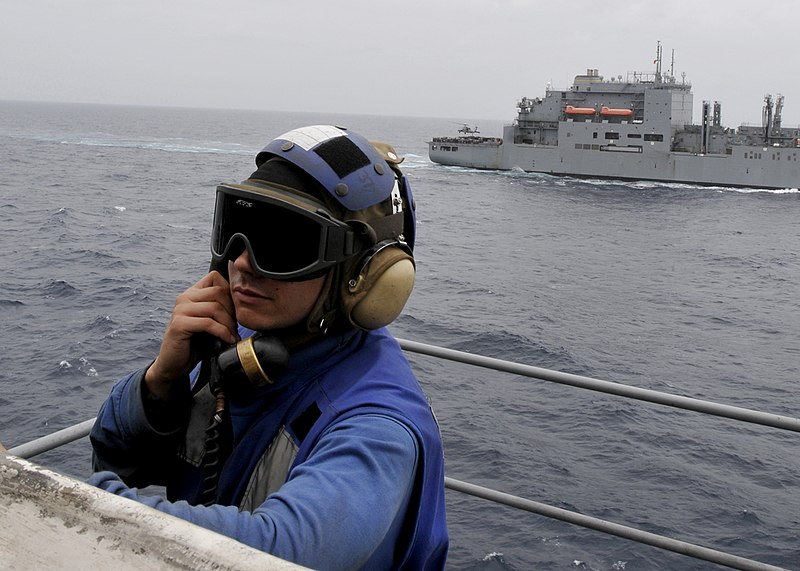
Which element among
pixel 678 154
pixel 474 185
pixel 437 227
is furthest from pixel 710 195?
pixel 437 227

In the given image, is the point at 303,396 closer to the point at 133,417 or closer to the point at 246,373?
the point at 246,373

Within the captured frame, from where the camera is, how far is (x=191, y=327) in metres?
1.52

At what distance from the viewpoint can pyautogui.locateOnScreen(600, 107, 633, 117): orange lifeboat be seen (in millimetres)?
59312

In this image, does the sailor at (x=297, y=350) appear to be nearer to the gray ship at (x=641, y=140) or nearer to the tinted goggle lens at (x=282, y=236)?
the tinted goggle lens at (x=282, y=236)

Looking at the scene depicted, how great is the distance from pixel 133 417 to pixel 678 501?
36.8 feet

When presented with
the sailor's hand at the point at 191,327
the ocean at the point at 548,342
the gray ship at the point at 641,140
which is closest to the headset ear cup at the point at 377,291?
the sailor's hand at the point at 191,327

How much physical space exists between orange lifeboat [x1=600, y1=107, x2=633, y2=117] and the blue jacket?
2408 inches

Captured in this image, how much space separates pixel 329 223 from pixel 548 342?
18.7 meters

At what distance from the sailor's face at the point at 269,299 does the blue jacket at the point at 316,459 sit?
0.08 meters

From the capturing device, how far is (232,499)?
1.56 metres

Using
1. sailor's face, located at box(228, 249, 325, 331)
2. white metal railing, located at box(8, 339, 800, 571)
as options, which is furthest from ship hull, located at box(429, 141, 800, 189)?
sailor's face, located at box(228, 249, 325, 331)

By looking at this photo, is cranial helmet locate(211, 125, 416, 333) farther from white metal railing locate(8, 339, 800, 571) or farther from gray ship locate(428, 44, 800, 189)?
gray ship locate(428, 44, 800, 189)

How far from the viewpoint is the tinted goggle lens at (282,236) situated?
1443mm

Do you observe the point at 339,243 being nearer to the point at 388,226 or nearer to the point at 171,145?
the point at 388,226
